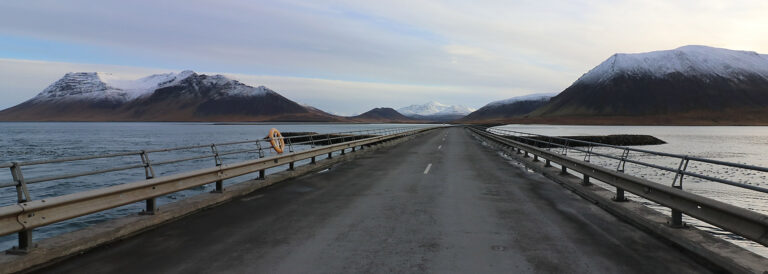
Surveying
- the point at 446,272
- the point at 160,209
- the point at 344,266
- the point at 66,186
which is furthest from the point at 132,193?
the point at 66,186

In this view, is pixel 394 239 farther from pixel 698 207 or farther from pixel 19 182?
pixel 19 182

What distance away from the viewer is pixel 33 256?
4852 millimetres

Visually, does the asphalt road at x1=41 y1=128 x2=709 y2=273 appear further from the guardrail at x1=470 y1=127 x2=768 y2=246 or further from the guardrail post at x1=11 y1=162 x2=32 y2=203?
the guardrail post at x1=11 y1=162 x2=32 y2=203

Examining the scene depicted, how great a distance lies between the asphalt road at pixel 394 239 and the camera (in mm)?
4836

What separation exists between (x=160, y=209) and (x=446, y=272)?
525 cm

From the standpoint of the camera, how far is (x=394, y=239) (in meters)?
5.94

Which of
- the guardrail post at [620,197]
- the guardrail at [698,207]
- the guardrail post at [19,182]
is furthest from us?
the guardrail post at [620,197]

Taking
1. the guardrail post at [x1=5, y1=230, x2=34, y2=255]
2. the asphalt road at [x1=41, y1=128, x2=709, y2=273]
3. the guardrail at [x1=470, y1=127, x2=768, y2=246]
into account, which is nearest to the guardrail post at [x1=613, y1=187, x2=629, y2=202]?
→ the guardrail at [x1=470, y1=127, x2=768, y2=246]

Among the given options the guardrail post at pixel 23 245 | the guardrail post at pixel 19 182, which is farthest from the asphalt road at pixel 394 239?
the guardrail post at pixel 19 182

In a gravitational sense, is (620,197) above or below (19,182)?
below

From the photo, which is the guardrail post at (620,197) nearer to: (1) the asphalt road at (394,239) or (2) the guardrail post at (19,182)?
(1) the asphalt road at (394,239)

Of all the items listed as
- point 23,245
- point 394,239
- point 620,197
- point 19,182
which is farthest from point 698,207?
point 19,182

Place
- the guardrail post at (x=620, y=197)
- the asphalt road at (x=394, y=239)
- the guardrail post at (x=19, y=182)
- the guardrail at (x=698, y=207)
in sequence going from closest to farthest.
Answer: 1. the guardrail at (x=698, y=207)
2. the asphalt road at (x=394, y=239)
3. the guardrail post at (x=19, y=182)
4. the guardrail post at (x=620, y=197)

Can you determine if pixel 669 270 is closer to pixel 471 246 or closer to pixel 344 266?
pixel 471 246
